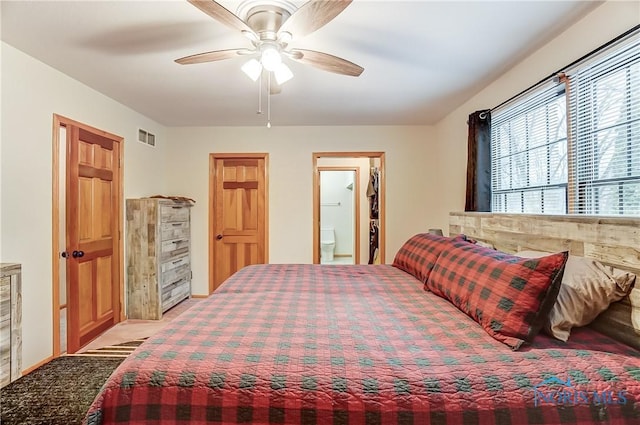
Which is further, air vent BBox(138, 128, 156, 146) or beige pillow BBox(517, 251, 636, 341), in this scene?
air vent BBox(138, 128, 156, 146)

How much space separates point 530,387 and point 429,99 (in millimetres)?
2961

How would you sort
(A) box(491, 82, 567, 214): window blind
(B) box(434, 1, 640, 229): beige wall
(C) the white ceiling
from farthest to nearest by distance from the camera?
(A) box(491, 82, 567, 214): window blind
(C) the white ceiling
(B) box(434, 1, 640, 229): beige wall

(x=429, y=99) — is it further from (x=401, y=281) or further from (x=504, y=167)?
(x=401, y=281)

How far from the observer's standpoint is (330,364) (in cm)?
108

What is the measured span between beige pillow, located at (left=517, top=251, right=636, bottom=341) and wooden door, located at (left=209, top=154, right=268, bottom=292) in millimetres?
3593

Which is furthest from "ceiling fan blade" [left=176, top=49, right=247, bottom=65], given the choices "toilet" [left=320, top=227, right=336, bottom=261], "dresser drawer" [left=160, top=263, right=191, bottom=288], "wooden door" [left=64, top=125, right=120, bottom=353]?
"toilet" [left=320, top=227, right=336, bottom=261]

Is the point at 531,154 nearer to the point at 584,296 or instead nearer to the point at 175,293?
the point at 584,296

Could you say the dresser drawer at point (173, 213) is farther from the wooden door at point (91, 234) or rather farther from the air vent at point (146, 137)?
the air vent at point (146, 137)

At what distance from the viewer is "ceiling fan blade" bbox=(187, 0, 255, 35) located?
139cm

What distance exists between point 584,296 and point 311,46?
2.12m

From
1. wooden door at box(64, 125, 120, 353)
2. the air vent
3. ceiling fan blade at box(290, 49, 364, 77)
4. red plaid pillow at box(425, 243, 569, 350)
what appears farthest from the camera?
the air vent

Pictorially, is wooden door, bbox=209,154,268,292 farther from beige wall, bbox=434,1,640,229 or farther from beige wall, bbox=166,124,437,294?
beige wall, bbox=434,1,640,229

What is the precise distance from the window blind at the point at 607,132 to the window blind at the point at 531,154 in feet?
0.54

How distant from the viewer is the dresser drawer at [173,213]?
12.0ft
